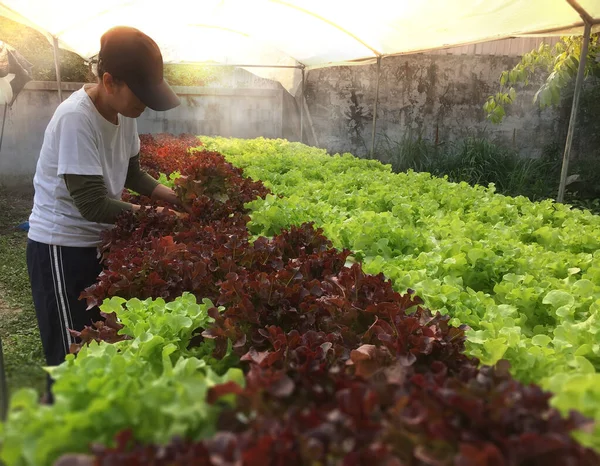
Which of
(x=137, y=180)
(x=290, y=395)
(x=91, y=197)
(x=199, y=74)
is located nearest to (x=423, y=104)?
(x=199, y=74)

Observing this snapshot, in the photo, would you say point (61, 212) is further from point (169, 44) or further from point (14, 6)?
point (169, 44)

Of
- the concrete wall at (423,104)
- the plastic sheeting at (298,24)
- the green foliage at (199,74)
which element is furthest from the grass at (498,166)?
the green foliage at (199,74)

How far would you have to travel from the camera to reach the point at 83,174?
10.1ft

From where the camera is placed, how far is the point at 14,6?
7.43 m

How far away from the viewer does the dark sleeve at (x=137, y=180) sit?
4.03 metres

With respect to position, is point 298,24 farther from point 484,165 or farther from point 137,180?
point 137,180

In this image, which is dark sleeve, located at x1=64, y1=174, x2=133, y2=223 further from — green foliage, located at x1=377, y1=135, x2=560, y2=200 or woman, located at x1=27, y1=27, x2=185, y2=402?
green foliage, located at x1=377, y1=135, x2=560, y2=200

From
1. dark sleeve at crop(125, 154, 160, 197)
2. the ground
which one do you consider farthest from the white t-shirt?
the ground

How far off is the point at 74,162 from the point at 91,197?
0.21 metres

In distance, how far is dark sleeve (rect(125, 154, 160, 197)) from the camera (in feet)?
13.2

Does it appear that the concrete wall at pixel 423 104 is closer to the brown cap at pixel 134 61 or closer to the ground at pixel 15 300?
the ground at pixel 15 300

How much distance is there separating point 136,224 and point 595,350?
2.58m

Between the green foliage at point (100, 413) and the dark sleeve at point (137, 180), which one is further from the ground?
the green foliage at point (100, 413)

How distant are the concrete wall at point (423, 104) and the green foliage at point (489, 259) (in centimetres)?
716
